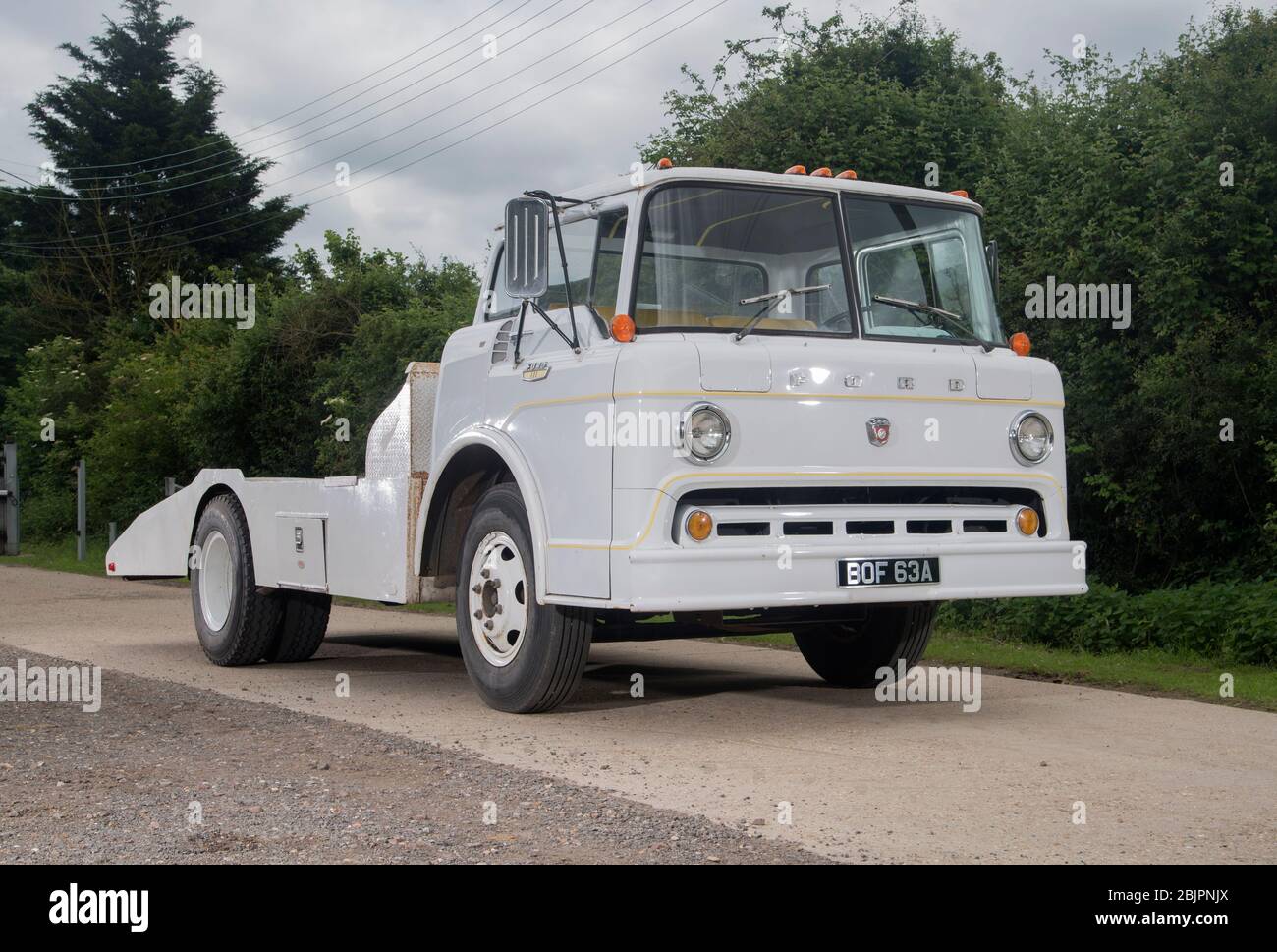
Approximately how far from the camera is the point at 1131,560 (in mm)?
13492

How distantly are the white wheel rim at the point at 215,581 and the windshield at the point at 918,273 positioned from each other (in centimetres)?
535

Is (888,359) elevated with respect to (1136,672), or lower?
elevated

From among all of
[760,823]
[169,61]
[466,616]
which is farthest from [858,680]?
[169,61]

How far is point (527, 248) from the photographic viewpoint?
7574 mm

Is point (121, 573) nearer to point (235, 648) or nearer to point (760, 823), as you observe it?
point (235, 648)

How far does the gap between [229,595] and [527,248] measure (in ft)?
15.2

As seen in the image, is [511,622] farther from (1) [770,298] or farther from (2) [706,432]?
(1) [770,298]

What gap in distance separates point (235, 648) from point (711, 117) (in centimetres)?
1349

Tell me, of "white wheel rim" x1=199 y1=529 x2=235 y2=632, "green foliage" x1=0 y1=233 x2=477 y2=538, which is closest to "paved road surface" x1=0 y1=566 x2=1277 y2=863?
"white wheel rim" x1=199 y1=529 x2=235 y2=632

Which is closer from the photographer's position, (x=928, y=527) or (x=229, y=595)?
(x=928, y=527)

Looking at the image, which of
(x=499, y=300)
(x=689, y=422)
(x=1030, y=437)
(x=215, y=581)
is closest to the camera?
(x=689, y=422)

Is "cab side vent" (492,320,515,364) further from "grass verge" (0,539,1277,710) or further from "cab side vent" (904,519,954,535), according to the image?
"cab side vent" (904,519,954,535)

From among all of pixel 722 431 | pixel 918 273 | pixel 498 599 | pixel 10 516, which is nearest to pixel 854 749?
pixel 722 431

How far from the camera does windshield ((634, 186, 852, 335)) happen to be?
24.8ft
